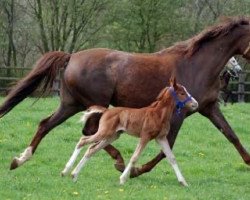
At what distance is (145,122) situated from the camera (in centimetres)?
752

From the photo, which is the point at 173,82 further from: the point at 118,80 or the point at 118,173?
the point at 118,173

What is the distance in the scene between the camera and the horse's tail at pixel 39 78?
8562 mm

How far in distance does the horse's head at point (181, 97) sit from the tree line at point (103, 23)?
25711mm

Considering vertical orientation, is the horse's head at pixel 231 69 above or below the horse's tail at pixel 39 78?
below

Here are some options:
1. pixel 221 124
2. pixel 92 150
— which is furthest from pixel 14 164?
pixel 221 124

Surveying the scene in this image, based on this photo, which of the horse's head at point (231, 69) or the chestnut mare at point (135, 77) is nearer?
the chestnut mare at point (135, 77)

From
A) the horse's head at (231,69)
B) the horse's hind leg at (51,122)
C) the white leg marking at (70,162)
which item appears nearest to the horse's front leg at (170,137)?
the white leg marking at (70,162)

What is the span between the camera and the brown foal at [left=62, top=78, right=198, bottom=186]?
7.52 metres

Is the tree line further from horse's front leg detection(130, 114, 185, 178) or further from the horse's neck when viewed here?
horse's front leg detection(130, 114, 185, 178)

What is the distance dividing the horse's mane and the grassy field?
1.79 metres

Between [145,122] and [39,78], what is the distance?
1.98 m

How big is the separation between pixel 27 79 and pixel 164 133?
2304 millimetres

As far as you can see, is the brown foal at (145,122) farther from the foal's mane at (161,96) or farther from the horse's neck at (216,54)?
the horse's neck at (216,54)

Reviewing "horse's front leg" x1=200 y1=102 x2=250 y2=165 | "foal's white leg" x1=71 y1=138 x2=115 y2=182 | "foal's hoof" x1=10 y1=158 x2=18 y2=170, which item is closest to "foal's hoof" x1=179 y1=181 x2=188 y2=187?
"foal's white leg" x1=71 y1=138 x2=115 y2=182
